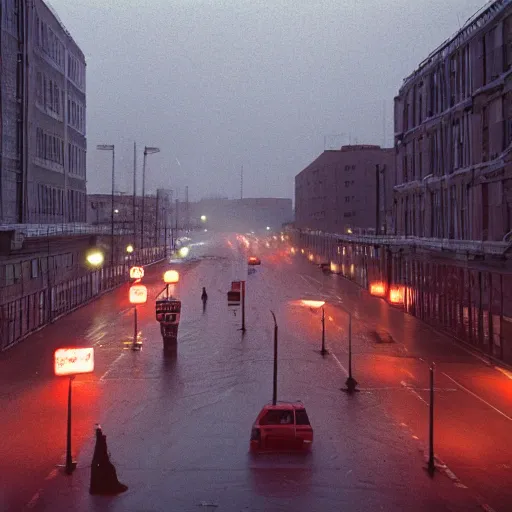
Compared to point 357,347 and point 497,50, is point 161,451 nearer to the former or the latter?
point 357,347

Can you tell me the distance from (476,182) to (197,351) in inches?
667

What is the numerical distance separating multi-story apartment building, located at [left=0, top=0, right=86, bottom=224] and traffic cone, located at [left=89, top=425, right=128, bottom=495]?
85.0 ft

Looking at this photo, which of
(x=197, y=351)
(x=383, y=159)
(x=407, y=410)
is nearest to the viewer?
(x=407, y=410)

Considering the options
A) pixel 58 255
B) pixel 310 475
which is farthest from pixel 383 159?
pixel 310 475

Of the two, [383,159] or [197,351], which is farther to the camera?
[383,159]

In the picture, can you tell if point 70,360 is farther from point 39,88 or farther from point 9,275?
point 39,88

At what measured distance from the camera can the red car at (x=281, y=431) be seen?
65.4ft

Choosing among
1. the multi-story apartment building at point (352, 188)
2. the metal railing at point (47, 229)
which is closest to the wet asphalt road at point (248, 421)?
the metal railing at point (47, 229)

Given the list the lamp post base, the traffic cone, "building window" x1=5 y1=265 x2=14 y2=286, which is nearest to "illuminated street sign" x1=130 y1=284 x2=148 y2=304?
"building window" x1=5 y1=265 x2=14 y2=286

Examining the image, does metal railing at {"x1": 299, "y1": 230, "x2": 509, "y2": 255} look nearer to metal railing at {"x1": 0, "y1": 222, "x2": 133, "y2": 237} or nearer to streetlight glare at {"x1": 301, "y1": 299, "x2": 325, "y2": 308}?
streetlight glare at {"x1": 301, "y1": 299, "x2": 325, "y2": 308}

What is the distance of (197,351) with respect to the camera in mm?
35938

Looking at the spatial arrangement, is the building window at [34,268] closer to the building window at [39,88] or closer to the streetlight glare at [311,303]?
the building window at [39,88]

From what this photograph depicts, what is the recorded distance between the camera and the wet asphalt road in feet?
54.3

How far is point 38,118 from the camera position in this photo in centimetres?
4631
